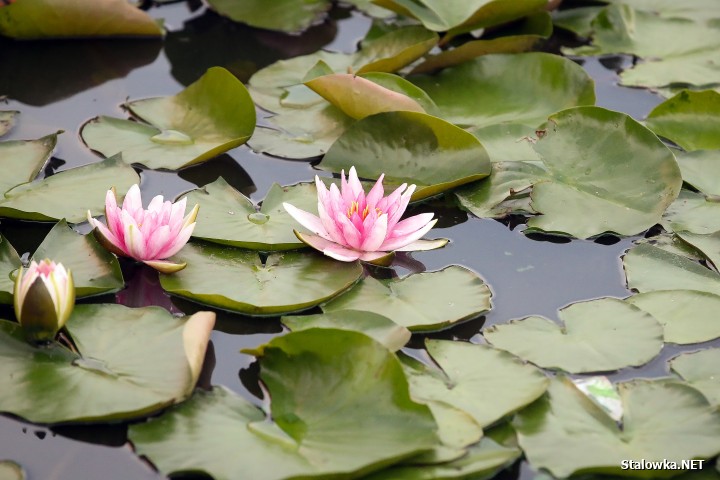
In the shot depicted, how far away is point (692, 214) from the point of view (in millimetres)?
2453

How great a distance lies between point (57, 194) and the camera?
238 cm

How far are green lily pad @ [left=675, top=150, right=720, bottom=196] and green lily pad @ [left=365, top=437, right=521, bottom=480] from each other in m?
1.28

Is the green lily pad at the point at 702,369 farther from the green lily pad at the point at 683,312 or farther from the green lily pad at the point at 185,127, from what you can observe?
the green lily pad at the point at 185,127

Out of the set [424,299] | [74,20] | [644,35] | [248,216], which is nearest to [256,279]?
[248,216]

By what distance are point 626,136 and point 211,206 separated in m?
1.25

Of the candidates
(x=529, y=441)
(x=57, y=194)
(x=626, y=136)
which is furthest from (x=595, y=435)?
(x=57, y=194)

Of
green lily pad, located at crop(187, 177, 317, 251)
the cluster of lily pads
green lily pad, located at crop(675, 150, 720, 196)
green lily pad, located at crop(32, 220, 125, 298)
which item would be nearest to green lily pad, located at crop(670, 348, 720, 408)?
the cluster of lily pads

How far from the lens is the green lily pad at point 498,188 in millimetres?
2443

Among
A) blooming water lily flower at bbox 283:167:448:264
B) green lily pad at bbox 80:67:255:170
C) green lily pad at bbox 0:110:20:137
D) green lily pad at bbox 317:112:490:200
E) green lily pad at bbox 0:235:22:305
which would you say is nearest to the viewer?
green lily pad at bbox 0:235:22:305

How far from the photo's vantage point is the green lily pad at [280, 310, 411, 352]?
1886 millimetres

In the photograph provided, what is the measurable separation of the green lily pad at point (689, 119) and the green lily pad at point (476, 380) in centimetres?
129

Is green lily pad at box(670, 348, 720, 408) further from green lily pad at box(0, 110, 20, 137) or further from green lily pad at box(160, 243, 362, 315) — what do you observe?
green lily pad at box(0, 110, 20, 137)

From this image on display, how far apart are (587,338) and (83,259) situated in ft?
4.17

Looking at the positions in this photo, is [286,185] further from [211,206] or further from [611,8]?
[611,8]
